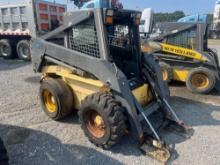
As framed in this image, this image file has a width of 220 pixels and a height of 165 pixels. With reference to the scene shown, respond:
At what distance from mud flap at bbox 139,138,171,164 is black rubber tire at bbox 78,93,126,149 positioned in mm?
402

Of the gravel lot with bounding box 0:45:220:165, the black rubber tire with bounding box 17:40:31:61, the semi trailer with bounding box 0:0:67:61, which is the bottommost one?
the gravel lot with bounding box 0:45:220:165

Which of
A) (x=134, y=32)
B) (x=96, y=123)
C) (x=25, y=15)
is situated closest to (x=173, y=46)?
(x=134, y=32)

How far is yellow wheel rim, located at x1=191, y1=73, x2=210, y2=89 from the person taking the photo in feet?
21.1

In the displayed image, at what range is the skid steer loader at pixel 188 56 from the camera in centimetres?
638

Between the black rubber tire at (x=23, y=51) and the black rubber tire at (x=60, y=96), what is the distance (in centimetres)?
685

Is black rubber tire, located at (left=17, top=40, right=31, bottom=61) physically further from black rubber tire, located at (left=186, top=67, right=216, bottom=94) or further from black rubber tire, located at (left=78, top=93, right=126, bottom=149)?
black rubber tire, located at (left=78, top=93, right=126, bottom=149)

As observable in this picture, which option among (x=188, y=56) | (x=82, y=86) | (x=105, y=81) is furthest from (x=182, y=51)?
(x=105, y=81)

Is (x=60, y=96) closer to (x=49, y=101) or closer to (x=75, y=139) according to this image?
(x=49, y=101)

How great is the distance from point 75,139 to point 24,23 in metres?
8.13

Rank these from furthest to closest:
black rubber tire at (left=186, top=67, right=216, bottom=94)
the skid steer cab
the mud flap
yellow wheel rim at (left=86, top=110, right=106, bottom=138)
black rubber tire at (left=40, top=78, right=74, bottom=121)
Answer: black rubber tire at (left=186, top=67, right=216, bottom=94), black rubber tire at (left=40, top=78, right=74, bottom=121), yellow wheel rim at (left=86, top=110, right=106, bottom=138), the skid steer cab, the mud flap

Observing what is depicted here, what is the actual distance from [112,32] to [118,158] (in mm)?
2184

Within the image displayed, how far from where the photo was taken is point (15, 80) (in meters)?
7.69

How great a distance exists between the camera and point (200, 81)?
6555mm

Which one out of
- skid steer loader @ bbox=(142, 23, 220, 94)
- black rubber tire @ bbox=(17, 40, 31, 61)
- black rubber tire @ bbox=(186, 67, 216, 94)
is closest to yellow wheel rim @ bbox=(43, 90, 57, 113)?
skid steer loader @ bbox=(142, 23, 220, 94)
